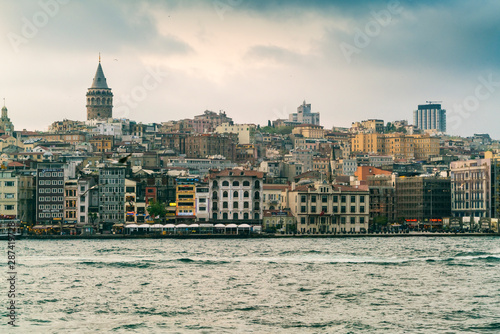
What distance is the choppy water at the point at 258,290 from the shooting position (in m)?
34.1

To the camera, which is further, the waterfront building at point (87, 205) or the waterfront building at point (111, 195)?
the waterfront building at point (111, 195)

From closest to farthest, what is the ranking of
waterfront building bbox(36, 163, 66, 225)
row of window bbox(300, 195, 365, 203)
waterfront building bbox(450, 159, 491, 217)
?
waterfront building bbox(36, 163, 66, 225), row of window bbox(300, 195, 365, 203), waterfront building bbox(450, 159, 491, 217)

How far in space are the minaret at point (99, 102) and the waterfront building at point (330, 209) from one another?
3836 inches

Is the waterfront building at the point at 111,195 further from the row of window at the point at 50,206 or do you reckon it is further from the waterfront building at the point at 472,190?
the waterfront building at the point at 472,190

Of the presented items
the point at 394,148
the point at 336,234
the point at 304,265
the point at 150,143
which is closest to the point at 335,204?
the point at 336,234

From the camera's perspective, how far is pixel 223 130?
168 metres

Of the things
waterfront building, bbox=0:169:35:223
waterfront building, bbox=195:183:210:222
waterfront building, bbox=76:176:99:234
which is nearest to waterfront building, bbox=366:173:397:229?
waterfront building, bbox=195:183:210:222

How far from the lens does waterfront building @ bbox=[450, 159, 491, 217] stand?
9975 centimetres

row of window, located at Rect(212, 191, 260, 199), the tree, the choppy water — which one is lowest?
the choppy water

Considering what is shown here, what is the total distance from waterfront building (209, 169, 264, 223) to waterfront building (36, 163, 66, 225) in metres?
13.2

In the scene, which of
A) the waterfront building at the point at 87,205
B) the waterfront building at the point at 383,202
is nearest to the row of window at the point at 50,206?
the waterfront building at the point at 87,205

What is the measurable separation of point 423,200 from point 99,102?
94890 mm

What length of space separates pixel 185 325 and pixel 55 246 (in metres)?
38.2

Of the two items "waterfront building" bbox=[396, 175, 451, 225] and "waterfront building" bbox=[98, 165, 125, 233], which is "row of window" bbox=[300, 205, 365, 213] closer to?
"waterfront building" bbox=[396, 175, 451, 225]
